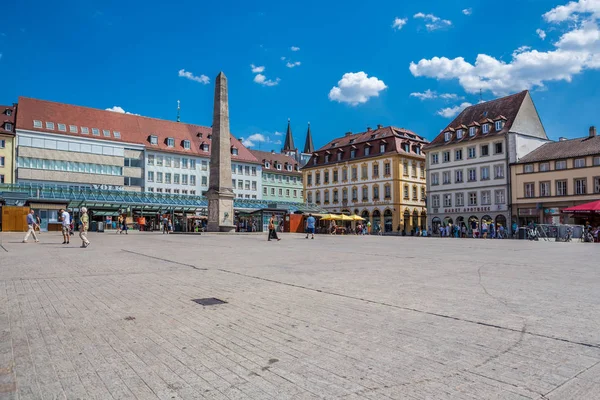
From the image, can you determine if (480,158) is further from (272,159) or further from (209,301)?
(209,301)

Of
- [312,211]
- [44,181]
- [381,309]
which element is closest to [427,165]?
[312,211]

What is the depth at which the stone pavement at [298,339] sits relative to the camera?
3184 millimetres

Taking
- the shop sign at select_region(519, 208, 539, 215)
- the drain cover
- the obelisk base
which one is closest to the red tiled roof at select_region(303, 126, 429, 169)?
the shop sign at select_region(519, 208, 539, 215)

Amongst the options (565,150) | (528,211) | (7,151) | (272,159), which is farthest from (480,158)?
(7,151)

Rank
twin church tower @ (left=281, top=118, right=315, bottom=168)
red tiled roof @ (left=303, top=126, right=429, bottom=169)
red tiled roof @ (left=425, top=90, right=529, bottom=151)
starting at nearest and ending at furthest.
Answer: red tiled roof @ (left=425, top=90, right=529, bottom=151) → red tiled roof @ (left=303, top=126, right=429, bottom=169) → twin church tower @ (left=281, top=118, right=315, bottom=168)

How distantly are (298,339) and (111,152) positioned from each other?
225ft

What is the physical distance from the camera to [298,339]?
432cm

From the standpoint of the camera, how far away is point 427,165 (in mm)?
61500

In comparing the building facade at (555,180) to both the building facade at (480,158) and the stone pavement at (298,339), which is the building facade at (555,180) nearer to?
the building facade at (480,158)

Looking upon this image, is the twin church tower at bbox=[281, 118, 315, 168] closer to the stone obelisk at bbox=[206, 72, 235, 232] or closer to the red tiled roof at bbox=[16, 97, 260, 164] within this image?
the red tiled roof at bbox=[16, 97, 260, 164]

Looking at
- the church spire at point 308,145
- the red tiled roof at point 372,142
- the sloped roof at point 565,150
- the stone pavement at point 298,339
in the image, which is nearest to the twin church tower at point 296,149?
the church spire at point 308,145

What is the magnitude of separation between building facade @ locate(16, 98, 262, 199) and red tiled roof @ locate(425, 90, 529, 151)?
3695 cm

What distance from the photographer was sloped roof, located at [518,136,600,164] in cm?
4526

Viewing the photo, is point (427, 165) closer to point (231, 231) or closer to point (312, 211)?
point (312, 211)
